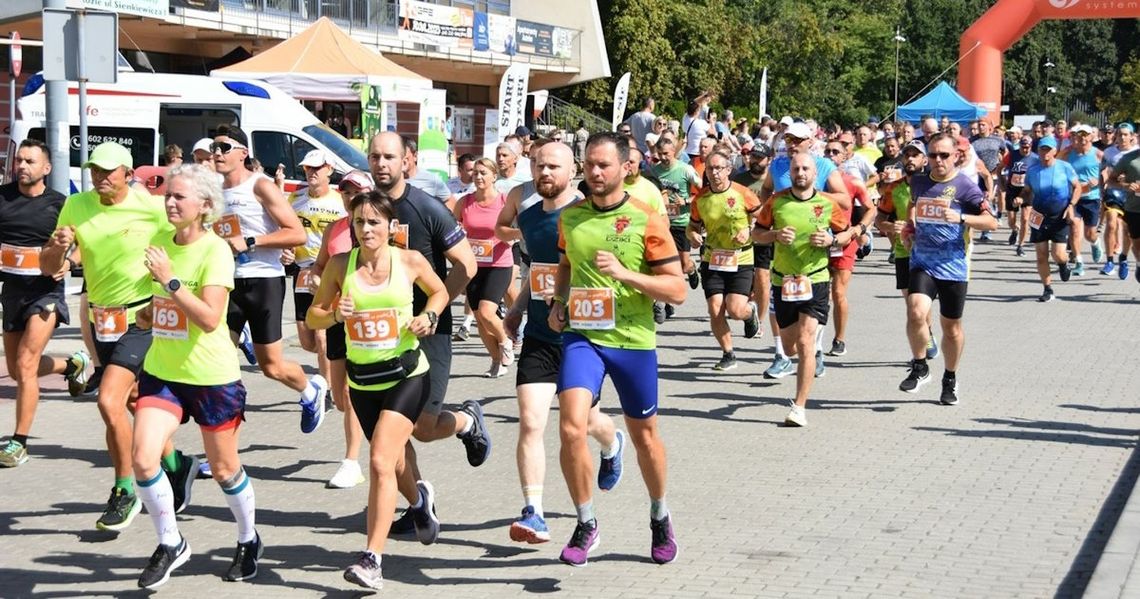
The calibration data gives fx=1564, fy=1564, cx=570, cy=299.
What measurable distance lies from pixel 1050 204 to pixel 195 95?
10578mm

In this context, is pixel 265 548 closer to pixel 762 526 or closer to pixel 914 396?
pixel 762 526

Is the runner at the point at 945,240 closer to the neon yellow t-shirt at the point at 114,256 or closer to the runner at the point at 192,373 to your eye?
the neon yellow t-shirt at the point at 114,256

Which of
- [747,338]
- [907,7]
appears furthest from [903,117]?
[907,7]

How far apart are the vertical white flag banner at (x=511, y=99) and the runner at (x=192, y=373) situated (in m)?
18.5

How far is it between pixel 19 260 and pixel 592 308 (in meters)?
4.19

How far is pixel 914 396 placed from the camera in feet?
36.6

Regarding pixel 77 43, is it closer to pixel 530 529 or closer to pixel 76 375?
pixel 76 375

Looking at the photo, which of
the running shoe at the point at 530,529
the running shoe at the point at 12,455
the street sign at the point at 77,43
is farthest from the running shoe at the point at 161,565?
the street sign at the point at 77,43

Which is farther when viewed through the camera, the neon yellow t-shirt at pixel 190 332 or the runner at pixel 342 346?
the runner at pixel 342 346

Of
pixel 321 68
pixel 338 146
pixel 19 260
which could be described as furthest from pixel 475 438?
pixel 321 68

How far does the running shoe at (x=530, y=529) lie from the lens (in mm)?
6551

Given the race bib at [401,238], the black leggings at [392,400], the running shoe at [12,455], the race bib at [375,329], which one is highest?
the race bib at [401,238]

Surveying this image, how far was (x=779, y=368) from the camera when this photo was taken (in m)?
11.9

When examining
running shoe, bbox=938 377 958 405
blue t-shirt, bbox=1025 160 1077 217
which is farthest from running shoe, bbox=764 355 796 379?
blue t-shirt, bbox=1025 160 1077 217
